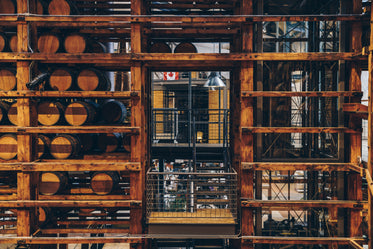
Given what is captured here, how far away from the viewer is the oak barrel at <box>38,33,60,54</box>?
566 cm

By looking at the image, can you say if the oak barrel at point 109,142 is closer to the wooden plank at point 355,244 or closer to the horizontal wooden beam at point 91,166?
the horizontal wooden beam at point 91,166

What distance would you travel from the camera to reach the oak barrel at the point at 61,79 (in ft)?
18.6

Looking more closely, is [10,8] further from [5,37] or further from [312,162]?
[312,162]

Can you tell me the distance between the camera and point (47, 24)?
18.4 feet

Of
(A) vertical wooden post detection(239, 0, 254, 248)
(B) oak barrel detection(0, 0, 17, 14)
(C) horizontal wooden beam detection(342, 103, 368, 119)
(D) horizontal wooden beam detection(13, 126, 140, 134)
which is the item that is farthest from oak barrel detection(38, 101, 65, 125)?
(C) horizontal wooden beam detection(342, 103, 368, 119)

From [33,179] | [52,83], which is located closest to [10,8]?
[52,83]

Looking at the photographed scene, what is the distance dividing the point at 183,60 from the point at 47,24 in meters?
2.90

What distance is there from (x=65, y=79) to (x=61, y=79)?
0.09 meters

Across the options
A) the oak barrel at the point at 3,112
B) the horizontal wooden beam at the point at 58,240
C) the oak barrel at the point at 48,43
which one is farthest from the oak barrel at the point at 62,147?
the oak barrel at the point at 48,43

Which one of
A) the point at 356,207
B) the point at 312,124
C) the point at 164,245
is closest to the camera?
the point at 356,207

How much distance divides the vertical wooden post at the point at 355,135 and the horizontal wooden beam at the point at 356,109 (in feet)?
0.50

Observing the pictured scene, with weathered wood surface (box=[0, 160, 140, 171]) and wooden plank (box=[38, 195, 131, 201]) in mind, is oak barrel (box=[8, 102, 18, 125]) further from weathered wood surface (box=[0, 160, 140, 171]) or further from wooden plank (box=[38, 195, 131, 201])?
wooden plank (box=[38, 195, 131, 201])

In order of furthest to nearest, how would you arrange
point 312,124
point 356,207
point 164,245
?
1. point 164,245
2. point 312,124
3. point 356,207

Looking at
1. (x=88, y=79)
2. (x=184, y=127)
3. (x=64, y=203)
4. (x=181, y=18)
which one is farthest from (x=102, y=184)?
(x=184, y=127)
